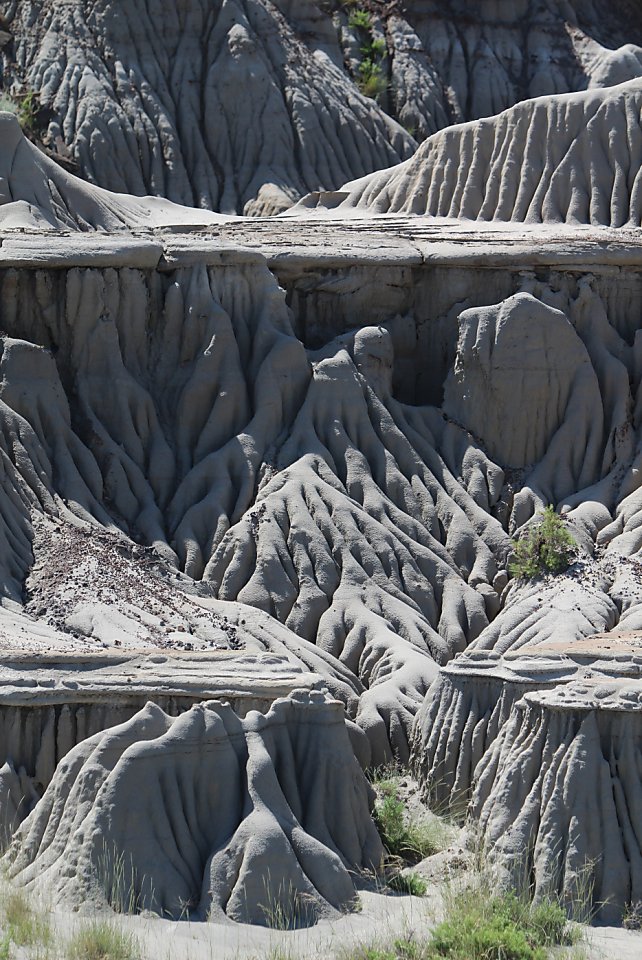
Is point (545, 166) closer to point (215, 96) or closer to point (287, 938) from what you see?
point (215, 96)

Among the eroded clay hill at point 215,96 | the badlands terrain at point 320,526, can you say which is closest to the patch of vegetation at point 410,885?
the badlands terrain at point 320,526

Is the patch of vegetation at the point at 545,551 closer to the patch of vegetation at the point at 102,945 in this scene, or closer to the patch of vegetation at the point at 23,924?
the patch of vegetation at the point at 23,924

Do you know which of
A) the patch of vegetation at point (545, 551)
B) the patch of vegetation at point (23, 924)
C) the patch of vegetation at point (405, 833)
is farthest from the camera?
the patch of vegetation at point (545, 551)

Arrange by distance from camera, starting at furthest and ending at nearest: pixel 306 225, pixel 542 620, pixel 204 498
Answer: pixel 306 225 < pixel 204 498 < pixel 542 620

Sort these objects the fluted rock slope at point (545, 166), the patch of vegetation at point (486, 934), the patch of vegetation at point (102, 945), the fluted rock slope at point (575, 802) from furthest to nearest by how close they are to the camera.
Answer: the fluted rock slope at point (545, 166), the fluted rock slope at point (575, 802), the patch of vegetation at point (486, 934), the patch of vegetation at point (102, 945)

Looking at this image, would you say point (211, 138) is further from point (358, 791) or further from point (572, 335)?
point (358, 791)

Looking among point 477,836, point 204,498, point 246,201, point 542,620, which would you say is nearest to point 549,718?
point 477,836

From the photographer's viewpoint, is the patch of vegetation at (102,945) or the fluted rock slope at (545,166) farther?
the fluted rock slope at (545,166)
